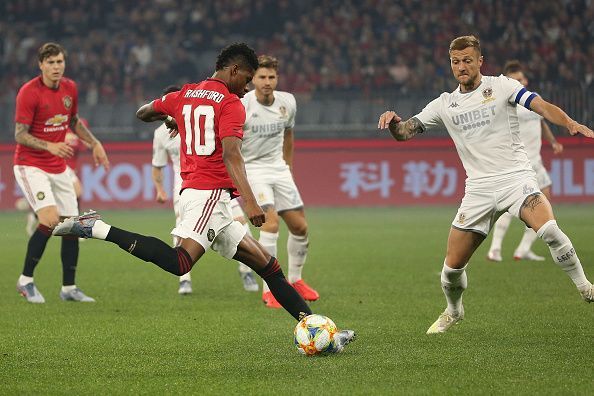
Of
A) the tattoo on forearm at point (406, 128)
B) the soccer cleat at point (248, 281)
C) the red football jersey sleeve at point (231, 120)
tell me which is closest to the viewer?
the red football jersey sleeve at point (231, 120)

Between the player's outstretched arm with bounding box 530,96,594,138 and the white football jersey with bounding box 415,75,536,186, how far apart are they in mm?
323

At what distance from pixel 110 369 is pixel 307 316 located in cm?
141

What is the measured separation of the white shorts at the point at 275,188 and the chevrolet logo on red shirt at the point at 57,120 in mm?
1903

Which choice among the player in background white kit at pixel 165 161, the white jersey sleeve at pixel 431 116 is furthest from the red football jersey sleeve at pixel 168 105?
the player in background white kit at pixel 165 161

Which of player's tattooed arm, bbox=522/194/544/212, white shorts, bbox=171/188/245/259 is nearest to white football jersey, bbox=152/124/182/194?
white shorts, bbox=171/188/245/259

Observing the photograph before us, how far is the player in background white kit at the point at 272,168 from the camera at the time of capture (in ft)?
34.3

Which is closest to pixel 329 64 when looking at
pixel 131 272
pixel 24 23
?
pixel 24 23

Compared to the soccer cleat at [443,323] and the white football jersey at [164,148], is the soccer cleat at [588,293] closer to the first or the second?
the soccer cleat at [443,323]

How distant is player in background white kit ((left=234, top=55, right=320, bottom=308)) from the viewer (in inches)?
412

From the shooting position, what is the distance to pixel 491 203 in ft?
25.7

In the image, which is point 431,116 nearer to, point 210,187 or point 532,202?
point 532,202

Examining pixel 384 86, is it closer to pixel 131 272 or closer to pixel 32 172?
pixel 131 272

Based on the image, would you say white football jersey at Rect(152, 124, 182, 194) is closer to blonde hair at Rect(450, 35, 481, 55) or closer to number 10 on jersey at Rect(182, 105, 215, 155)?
number 10 on jersey at Rect(182, 105, 215, 155)

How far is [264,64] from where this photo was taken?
10.2 metres
